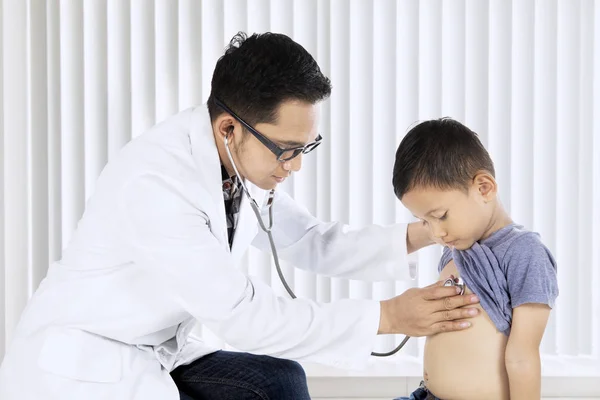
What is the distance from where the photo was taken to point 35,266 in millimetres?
2338

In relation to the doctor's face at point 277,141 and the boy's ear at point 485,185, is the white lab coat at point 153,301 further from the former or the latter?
the boy's ear at point 485,185

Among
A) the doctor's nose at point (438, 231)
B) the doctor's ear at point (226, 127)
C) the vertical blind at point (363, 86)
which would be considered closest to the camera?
the doctor's nose at point (438, 231)

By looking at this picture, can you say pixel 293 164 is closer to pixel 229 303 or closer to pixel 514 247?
pixel 229 303

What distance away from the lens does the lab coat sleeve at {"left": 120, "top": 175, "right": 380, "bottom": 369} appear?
52.6 inches

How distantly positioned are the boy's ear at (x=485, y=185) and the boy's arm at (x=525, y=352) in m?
0.24

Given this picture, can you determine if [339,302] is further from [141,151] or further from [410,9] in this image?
[410,9]

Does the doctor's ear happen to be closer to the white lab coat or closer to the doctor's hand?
the white lab coat

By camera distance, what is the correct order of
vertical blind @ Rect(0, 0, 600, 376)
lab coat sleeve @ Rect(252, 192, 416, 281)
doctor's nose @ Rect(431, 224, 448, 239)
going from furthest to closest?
vertical blind @ Rect(0, 0, 600, 376)
lab coat sleeve @ Rect(252, 192, 416, 281)
doctor's nose @ Rect(431, 224, 448, 239)

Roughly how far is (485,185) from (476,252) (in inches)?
5.7

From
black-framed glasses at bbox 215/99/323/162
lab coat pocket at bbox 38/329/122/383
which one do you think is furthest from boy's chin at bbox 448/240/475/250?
lab coat pocket at bbox 38/329/122/383

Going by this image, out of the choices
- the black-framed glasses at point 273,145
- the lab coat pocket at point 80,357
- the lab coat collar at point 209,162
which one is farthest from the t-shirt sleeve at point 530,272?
the lab coat pocket at point 80,357

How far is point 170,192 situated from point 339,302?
43cm

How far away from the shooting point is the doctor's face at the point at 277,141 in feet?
4.77

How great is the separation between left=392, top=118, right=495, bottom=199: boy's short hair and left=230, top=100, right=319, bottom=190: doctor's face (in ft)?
0.76
